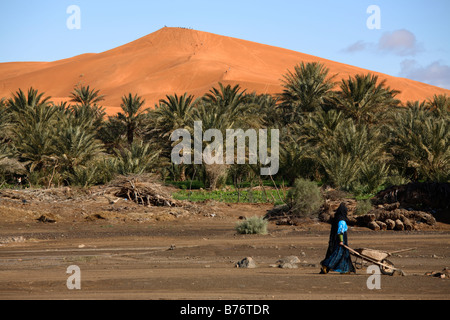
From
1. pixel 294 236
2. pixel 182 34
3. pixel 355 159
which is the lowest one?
pixel 294 236

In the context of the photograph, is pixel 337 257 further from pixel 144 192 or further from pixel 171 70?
pixel 171 70

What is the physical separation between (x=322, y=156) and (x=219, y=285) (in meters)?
20.6

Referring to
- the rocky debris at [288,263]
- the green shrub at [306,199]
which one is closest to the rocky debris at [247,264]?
the rocky debris at [288,263]

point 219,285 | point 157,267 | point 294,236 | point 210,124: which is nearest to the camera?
point 219,285

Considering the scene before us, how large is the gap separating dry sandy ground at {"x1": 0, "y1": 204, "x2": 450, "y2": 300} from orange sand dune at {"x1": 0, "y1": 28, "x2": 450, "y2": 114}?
6365 cm

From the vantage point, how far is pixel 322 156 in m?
30.7

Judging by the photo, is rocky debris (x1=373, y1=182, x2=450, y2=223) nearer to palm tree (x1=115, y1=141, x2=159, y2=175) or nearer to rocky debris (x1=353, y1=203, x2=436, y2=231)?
rocky debris (x1=353, y1=203, x2=436, y2=231)

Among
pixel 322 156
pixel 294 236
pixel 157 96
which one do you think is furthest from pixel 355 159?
pixel 157 96

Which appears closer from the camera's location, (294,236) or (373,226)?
(294,236)

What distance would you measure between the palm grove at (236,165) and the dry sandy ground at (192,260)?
732 cm

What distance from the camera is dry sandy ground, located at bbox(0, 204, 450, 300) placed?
10.1 m

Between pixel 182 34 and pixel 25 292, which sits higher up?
pixel 182 34
